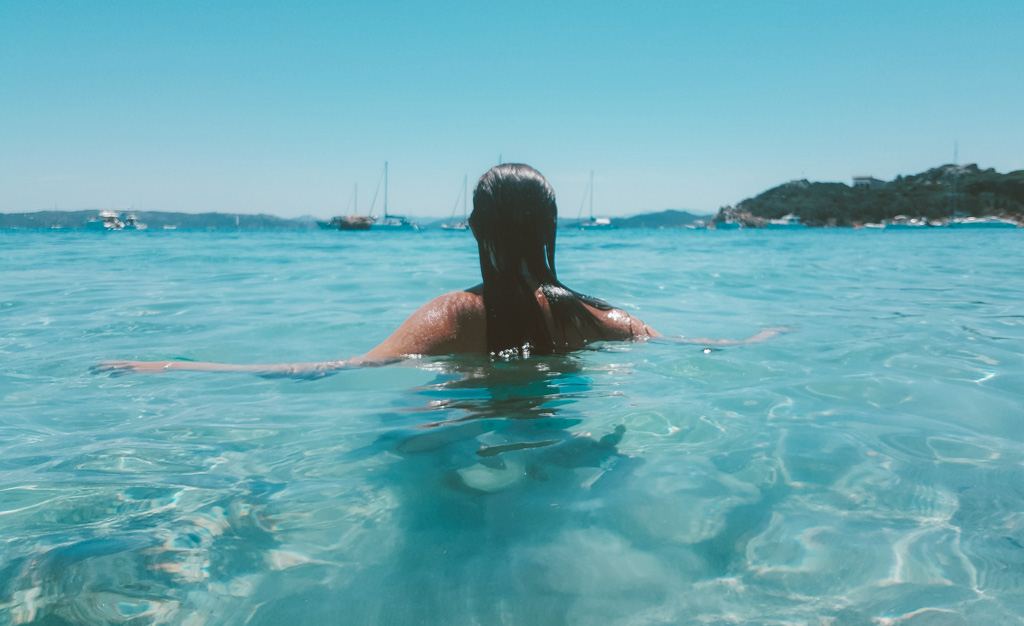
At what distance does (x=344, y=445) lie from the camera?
254 centimetres

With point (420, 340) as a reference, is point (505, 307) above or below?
above

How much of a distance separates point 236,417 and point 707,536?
2332 mm

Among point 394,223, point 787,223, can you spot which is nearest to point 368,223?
point 394,223

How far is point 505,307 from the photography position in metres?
2.89

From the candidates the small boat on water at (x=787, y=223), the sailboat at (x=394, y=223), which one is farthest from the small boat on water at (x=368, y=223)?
the small boat on water at (x=787, y=223)

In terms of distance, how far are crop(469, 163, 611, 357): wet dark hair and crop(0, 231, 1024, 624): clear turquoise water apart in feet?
0.71

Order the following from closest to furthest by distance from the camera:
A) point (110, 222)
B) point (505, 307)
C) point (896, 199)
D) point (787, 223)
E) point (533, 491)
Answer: point (533, 491) → point (505, 307) → point (110, 222) → point (896, 199) → point (787, 223)

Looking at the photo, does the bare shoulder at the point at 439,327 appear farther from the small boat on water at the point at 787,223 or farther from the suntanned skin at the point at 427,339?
the small boat on water at the point at 787,223

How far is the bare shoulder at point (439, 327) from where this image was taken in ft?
9.32

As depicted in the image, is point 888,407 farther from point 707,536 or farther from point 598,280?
point 598,280

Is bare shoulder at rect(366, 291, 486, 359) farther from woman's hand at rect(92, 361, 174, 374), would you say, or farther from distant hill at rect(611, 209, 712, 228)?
distant hill at rect(611, 209, 712, 228)

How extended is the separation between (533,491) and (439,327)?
1.06 meters

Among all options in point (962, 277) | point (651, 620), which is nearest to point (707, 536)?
point (651, 620)

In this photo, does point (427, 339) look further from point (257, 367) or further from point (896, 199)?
point (896, 199)
